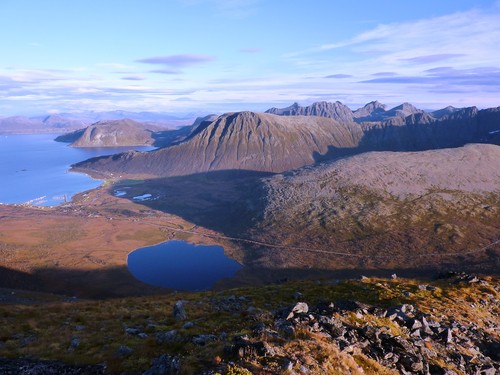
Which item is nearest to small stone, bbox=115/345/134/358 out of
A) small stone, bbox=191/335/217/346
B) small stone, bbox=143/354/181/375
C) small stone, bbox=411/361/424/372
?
small stone, bbox=143/354/181/375

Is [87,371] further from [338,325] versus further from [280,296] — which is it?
[280,296]

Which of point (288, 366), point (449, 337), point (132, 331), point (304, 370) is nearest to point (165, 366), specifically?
point (288, 366)

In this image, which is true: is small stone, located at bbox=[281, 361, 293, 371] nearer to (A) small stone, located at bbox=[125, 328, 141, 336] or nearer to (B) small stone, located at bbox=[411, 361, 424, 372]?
(B) small stone, located at bbox=[411, 361, 424, 372]

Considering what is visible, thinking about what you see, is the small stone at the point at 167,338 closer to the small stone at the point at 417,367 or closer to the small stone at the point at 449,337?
the small stone at the point at 417,367

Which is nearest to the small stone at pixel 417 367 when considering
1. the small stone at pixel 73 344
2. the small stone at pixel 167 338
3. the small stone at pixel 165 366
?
the small stone at pixel 165 366

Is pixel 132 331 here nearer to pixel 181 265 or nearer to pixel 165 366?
pixel 165 366

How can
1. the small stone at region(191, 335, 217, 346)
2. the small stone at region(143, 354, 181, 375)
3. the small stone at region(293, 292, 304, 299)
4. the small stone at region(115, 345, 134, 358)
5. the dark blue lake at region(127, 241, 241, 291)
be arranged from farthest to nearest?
the dark blue lake at region(127, 241, 241, 291) → the small stone at region(293, 292, 304, 299) → the small stone at region(191, 335, 217, 346) → the small stone at region(115, 345, 134, 358) → the small stone at region(143, 354, 181, 375)

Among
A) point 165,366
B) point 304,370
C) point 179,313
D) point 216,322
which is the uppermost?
point 304,370

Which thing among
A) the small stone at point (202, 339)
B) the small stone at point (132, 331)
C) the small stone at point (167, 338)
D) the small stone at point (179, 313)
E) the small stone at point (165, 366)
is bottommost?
the small stone at point (179, 313)

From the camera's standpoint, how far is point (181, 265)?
140 m

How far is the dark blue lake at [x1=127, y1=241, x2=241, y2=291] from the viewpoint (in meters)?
125

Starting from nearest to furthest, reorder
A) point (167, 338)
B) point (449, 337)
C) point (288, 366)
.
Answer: point (288, 366) → point (167, 338) → point (449, 337)

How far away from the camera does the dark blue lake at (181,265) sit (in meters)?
125

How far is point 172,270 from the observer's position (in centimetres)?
13475
